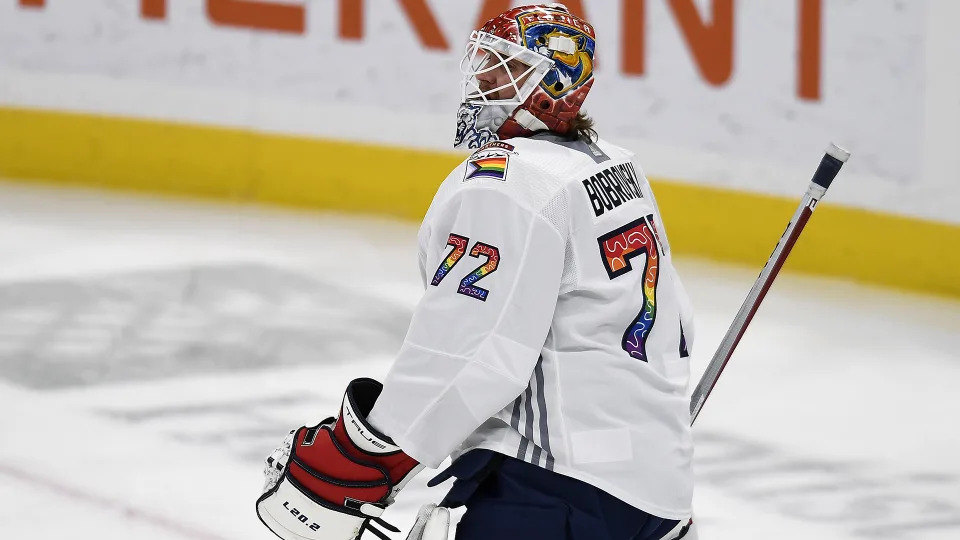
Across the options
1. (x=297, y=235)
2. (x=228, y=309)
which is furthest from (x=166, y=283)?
(x=297, y=235)

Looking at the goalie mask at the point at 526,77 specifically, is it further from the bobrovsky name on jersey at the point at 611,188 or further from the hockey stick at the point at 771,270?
the hockey stick at the point at 771,270

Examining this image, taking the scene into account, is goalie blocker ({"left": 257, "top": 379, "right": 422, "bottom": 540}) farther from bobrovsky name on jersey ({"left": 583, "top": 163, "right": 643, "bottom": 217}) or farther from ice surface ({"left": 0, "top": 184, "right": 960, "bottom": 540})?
ice surface ({"left": 0, "top": 184, "right": 960, "bottom": 540})

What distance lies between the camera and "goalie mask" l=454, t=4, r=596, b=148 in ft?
5.03

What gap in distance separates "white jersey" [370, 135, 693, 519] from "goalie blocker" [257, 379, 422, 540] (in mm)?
34

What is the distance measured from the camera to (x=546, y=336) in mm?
1375

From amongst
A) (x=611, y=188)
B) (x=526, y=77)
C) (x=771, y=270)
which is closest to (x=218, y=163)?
(x=771, y=270)

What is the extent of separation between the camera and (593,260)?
1397 mm

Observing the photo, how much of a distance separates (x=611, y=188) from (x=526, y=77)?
0.18 metres

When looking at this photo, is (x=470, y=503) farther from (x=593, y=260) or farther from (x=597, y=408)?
(x=593, y=260)

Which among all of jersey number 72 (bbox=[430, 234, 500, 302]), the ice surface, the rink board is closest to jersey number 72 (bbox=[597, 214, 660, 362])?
jersey number 72 (bbox=[430, 234, 500, 302])

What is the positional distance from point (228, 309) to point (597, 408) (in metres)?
2.91

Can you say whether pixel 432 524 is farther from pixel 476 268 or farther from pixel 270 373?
pixel 270 373

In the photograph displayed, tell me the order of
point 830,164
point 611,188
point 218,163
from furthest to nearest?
point 218,163, point 830,164, point 611,188

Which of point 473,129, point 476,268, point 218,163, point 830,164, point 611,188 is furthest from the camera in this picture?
point 218,163
